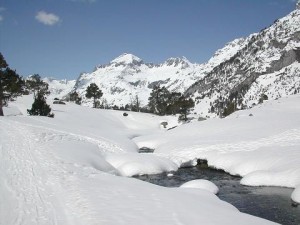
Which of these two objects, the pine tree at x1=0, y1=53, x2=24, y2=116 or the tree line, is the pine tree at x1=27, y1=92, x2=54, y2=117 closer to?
the tree line

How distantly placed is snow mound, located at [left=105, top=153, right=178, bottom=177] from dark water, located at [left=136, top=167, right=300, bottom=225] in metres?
1.16

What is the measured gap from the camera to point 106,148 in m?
39.4

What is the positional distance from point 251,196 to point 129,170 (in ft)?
41.8

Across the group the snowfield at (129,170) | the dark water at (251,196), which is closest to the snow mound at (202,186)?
the snowfield at (129,170)

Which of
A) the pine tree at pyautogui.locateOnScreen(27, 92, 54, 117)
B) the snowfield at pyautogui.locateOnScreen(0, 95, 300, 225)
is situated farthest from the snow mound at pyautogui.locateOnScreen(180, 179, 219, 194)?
the pine tree at pyautogui.locateOnScreen(27, 92, 54, 117)

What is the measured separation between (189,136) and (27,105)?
6059 cm

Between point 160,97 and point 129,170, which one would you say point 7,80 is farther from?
point 160,97

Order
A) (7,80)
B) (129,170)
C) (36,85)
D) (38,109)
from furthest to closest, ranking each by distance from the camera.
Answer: (36,85) < (38,109) < (7,80) < (129,170)

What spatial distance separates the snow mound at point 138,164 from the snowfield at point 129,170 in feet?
0.34

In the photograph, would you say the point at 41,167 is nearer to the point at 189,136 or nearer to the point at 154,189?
the point at 154,189

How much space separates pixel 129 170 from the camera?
30984 mm

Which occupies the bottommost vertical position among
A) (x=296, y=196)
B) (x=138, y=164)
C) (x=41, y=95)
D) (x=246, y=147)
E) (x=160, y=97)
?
(x=138, y=164)

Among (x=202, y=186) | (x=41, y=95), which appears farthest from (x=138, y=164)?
(x=41, y=95)

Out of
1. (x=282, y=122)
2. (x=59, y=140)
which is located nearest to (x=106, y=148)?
(x=59, y=140)
